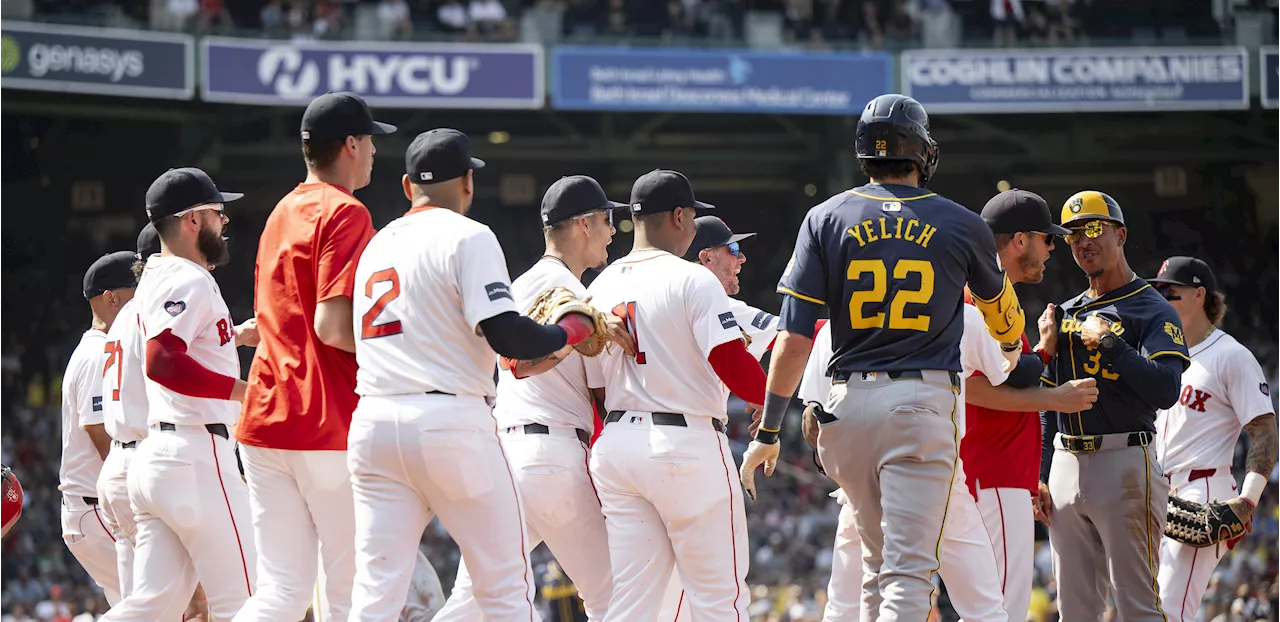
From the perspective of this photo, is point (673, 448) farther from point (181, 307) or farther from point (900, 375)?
point (181, 307)

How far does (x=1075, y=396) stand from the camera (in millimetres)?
5621

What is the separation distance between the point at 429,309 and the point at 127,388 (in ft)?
6.82

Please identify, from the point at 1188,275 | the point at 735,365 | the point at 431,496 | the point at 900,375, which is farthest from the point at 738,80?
the point at 431,496

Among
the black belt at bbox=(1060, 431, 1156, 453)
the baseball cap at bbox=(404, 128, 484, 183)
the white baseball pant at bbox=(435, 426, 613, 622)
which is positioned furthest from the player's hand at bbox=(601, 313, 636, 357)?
the black belt at bbox=(1060, 431, 1156, 453)

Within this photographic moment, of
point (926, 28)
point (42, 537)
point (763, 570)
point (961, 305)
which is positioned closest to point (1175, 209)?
point (926, 28)

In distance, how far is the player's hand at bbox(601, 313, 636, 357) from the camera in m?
5.38

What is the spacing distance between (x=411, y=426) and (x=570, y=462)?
4.60 feet

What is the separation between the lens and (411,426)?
4355 mm

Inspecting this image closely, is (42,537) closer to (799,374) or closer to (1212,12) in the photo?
(799,374)

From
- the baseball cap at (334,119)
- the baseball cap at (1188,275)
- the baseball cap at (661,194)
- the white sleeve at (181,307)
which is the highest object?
the baseball cap at (334,119)

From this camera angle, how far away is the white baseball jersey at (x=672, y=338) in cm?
539

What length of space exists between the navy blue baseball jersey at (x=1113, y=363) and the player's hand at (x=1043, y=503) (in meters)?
0.34

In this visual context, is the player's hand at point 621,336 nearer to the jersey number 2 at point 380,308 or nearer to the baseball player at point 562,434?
the baseball player at point 562,434

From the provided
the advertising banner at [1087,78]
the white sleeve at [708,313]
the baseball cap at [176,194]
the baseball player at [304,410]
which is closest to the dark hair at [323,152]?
the baseball player at [304,410]
